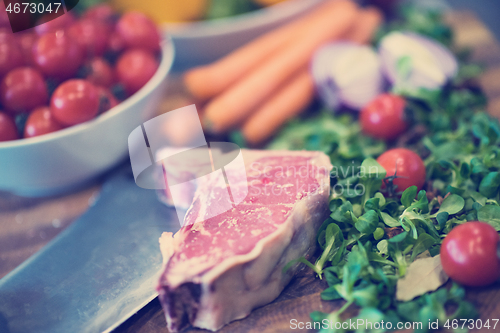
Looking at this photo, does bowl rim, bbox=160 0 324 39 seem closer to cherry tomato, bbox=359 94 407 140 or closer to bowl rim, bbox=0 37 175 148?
bowl rim, bbox=0 37 175 148

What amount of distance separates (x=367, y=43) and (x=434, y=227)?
1.30m

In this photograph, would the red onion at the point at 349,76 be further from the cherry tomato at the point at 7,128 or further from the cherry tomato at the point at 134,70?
the cherry tomato at the point at 7,128

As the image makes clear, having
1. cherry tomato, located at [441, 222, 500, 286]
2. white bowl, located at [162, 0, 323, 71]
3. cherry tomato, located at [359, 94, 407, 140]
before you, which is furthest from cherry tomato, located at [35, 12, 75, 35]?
cherry tomato, located at [441, 222, 500, 286]

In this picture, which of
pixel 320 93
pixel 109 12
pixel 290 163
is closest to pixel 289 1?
pixel 320 93

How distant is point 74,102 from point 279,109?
87 centimetres

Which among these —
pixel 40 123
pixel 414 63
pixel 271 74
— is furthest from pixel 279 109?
pixel 40 123

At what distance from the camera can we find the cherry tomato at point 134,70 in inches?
54.6

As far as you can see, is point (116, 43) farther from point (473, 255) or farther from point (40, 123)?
point (473, 255)

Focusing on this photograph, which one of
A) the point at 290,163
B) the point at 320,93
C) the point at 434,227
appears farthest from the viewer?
the point at 320,93

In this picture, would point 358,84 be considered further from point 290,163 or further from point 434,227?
point 434,227

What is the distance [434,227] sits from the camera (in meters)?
0.94

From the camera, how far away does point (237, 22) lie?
6.13 feet

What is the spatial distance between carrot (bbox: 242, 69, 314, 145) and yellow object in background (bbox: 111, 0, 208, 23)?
0.70 m

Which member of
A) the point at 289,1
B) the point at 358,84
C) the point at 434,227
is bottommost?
the point at 434,227
